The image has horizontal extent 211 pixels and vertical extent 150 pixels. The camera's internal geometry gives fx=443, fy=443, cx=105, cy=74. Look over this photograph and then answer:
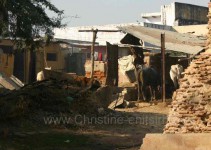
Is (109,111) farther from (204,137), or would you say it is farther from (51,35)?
(204,137)

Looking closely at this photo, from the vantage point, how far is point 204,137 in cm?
746

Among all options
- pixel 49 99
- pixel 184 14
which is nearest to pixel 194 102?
pixel 49 99

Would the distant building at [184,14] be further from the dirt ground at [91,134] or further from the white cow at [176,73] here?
the dirt ground at [91,134]

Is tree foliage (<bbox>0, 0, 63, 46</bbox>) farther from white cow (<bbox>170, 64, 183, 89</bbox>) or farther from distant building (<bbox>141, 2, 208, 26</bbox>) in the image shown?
distant building (<bbox>141, 2, 208, 26</bbox>)

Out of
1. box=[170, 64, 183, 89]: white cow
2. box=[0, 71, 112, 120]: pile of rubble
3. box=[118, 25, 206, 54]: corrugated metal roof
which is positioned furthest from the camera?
box=[170, 64, 183, 89]: white cow

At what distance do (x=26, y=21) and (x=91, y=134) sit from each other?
3388 mm

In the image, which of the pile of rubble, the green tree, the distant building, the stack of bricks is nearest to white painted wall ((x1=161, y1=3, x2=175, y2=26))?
the distant building

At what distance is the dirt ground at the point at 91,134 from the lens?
9.91m

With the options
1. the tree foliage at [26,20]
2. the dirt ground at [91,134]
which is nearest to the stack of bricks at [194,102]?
the dirt ground at [91,134]

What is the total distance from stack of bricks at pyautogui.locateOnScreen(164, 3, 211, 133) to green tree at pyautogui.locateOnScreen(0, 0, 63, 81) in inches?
170

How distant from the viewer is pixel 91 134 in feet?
38.4

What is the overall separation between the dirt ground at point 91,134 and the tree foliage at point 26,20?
7.90 feet

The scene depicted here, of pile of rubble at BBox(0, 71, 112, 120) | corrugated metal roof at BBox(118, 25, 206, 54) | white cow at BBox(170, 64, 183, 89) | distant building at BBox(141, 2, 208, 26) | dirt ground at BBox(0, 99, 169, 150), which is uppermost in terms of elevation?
distant building at BBox(141, 2, 208, 26)

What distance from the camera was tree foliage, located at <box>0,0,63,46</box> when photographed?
34.3 feet
